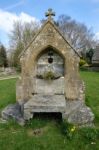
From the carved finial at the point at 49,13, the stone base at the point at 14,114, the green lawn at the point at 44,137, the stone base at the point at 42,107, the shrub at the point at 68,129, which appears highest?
the carved finial at the point at 49,13

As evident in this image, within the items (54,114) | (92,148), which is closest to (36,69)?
(54,114)

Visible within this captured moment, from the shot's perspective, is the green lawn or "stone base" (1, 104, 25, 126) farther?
"stone base" (1, 104, 25, 126)

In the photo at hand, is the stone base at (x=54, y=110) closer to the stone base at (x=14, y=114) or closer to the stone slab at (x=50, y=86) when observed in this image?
the stone base at (x=14, y=114)

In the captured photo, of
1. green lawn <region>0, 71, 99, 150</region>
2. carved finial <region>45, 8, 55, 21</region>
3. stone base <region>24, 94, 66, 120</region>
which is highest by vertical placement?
carved finial <region>45, 8, 55, 21</region>

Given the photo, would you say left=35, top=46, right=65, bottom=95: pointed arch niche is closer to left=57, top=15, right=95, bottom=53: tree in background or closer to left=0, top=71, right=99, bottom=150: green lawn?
left=0, top=71, right=99, bottom=150: green lawn

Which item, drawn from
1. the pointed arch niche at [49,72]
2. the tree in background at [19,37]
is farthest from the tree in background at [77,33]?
the pointed arch niche at [49,72]

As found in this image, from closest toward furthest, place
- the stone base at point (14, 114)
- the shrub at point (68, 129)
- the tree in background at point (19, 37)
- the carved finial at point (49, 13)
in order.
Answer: the shrub at point (68, 129)
the stone base at point (14, 114)
the carved finial at point (49, 13)
the tree in background at point (19, 37)

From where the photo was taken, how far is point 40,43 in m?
10.8

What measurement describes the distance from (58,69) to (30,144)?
4068 millimetres

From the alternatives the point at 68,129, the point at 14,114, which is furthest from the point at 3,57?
the point at 68,129

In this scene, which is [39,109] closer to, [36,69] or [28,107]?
[28,107]

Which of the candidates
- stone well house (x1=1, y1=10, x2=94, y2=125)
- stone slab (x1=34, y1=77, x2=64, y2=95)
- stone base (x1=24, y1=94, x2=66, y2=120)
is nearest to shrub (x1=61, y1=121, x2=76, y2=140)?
stone base (x1=24, y1=94, x2=66, y2=120)

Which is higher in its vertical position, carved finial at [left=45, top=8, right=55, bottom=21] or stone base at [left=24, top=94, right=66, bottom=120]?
carved finial at [left=45, top=8, right=55, bottom=21]

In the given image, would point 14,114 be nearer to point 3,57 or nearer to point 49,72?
point 49,72
